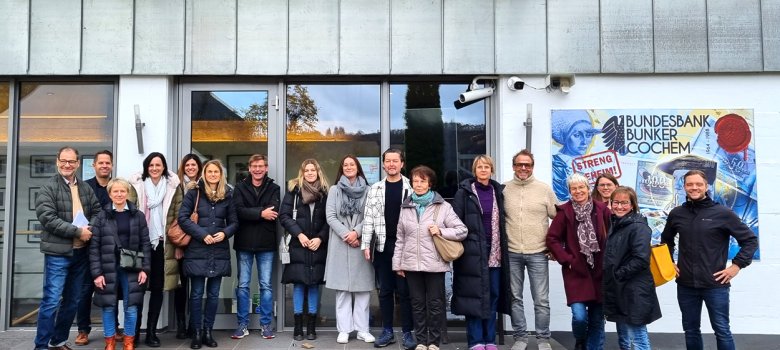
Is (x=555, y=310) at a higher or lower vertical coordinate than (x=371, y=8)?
lower

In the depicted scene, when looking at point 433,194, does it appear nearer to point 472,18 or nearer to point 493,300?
point 493,300

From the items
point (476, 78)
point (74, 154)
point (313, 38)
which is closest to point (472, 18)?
point (476, 78)

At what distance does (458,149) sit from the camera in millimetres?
6355

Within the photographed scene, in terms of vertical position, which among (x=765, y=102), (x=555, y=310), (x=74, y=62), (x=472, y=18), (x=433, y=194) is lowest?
Result: (x=555, y=310)

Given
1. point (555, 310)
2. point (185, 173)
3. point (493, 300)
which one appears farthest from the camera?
point (555, 310)

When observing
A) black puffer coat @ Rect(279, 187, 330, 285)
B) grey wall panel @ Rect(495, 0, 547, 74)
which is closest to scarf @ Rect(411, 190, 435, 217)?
black puffer coat @ Rect(279, 187, 330, 285)

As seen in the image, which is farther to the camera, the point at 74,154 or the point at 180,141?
the point at 180,141

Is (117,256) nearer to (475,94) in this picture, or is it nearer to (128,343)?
(128,343)

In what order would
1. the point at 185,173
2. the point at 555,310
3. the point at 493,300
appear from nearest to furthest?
the point at 493,300, the point at 185,173, the point at 555,310

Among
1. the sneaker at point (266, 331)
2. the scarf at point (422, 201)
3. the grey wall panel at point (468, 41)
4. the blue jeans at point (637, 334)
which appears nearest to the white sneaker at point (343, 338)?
the sneaker at point (266, 331)

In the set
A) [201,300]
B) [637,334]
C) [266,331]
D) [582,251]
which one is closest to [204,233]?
[201,300]

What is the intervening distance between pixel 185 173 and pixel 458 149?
289 centimetres

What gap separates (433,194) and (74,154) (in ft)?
10.6

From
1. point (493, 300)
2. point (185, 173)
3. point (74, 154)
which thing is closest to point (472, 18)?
point (493, 300)
